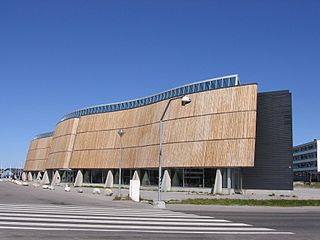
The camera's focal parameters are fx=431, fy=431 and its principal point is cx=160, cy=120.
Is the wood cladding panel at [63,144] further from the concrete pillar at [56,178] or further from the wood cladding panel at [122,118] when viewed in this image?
the wood cladding panel at [122,118]

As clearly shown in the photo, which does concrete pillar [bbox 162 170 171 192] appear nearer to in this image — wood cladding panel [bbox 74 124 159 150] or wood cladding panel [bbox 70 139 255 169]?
wood cladding panel [bbox 70 139 255 169]

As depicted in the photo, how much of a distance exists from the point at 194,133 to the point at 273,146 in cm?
885

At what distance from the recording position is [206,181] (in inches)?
1929

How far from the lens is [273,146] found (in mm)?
46656

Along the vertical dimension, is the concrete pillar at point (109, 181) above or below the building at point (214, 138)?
below

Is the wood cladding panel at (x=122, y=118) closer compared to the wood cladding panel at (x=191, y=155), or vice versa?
the wood cladding panel at (x=191, y=155)

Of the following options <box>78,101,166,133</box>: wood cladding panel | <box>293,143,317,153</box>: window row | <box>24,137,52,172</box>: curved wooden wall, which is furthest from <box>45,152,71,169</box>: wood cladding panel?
<box>293,143,317,153</box>: window row

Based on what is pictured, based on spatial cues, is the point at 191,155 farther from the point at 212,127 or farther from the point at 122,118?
the point at 122,118

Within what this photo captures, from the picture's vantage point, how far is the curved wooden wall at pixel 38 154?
356 feet

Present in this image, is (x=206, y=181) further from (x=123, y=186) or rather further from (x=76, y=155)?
(x=76, y=155)

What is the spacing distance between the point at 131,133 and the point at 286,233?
163 ft

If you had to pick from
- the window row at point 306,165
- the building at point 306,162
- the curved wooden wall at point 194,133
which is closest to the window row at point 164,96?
the curved wooden wall at point 194,133

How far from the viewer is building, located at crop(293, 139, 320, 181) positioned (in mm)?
137400

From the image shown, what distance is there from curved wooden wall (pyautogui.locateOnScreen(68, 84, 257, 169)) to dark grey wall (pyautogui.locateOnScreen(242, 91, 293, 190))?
382cm
